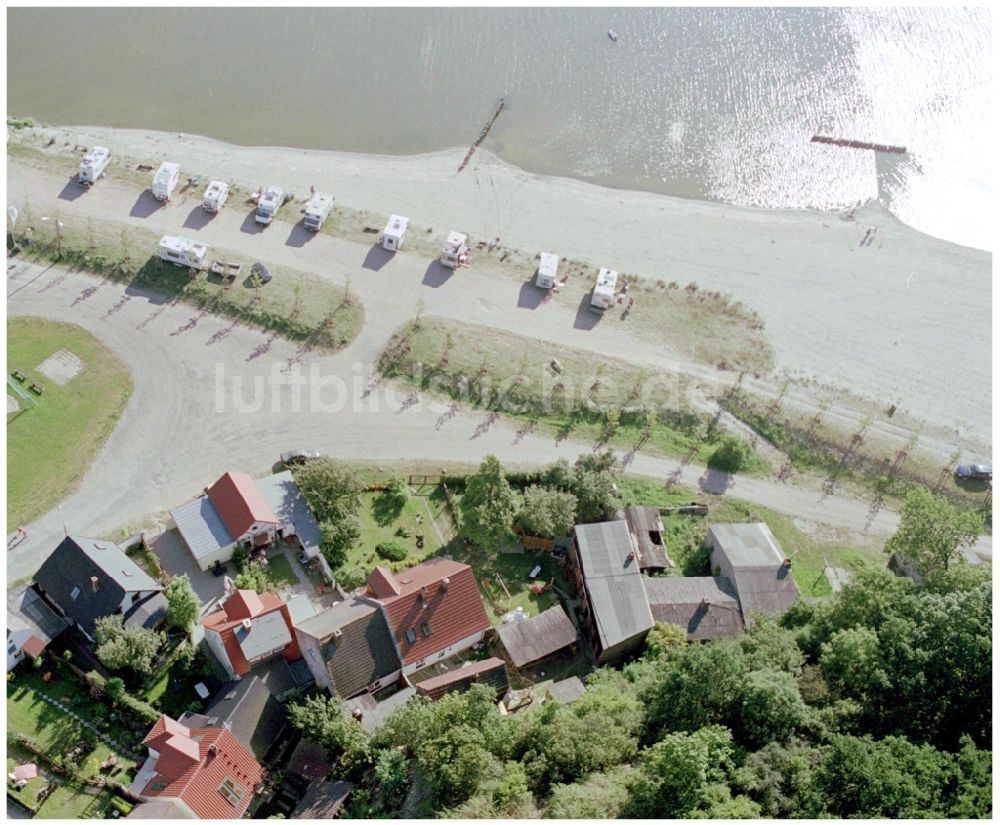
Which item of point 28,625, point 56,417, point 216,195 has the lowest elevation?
point 28,625

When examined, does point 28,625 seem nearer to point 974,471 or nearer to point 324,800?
point 324,800

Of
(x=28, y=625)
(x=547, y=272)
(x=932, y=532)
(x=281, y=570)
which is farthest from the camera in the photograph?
(x=547, y=272)

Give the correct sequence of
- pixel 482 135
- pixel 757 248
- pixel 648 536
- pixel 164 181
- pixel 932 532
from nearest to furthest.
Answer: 1. pixel 932 532
2. pixel 648 536
3. pixel 164 181
4. pixel 757 248
5. pixel 482 135

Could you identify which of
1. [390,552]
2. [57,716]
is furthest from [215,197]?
[57,716]

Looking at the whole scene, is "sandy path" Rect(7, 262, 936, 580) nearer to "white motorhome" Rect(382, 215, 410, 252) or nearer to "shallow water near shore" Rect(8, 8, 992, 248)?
"white motorhome" Rect(382, 215, 410, 252)

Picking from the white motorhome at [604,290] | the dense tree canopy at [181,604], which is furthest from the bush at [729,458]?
the dense tree canopy at [181,604]

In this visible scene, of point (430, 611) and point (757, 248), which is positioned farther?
point (757, 248)

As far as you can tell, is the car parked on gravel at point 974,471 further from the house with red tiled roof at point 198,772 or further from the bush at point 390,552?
the house with red tiled roof at point 198,772

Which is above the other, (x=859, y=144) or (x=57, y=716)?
(x=859, y=144)
